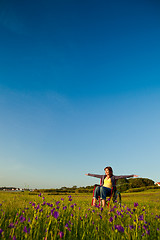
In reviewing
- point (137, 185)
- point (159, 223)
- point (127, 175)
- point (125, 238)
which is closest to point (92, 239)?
point (125, 238)

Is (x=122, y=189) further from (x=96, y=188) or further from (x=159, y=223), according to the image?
(x=159, y=223)

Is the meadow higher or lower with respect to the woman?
lower

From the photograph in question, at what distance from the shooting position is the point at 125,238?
260 cm

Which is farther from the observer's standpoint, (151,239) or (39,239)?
(151,239)

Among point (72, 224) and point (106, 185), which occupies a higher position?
point (106, 185)

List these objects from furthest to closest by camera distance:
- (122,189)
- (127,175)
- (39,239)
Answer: (122,189)
(127,175)
(39,239)

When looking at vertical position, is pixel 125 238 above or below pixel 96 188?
below

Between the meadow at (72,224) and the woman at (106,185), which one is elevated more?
the woman at (106,185)

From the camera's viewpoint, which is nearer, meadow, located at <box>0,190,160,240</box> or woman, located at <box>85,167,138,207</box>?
meadow, located at <box>0,190,160,240</box>

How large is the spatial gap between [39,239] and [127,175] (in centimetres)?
727

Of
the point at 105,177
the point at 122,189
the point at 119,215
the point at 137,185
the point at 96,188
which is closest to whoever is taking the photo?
the point at 119,215

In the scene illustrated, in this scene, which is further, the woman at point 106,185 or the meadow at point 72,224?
the woman at point 106,185

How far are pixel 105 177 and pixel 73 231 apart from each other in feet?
17.9

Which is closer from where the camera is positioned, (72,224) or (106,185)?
(72,224)
